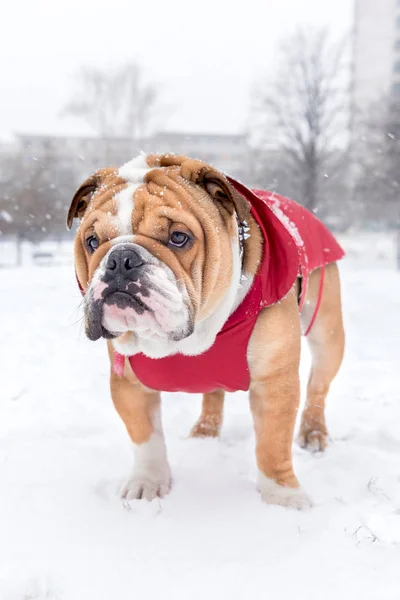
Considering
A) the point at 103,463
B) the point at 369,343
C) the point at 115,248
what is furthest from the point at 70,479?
the point at 369,343

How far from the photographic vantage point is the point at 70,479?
2768mm

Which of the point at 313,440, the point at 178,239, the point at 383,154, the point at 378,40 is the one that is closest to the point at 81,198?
the point at 178,239

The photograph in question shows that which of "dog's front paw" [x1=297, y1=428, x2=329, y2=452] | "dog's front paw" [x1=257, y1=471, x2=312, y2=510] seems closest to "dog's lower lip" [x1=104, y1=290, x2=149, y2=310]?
"dog's front paw" [x1=257, y1=471, x2=312, y2=510]

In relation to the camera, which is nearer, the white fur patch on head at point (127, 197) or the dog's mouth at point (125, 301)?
the dog's mouth at point (125, 301)

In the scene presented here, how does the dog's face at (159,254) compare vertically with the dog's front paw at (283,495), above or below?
above

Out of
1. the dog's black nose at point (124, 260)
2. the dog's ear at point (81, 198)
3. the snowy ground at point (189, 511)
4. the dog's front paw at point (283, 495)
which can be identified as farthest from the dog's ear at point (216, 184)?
the snowy ground at point (189, 511)

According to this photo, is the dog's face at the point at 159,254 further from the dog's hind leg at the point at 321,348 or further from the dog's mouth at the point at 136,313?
the dog's hind leg at the point at 321,348

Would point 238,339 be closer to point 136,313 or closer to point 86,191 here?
point 136,313

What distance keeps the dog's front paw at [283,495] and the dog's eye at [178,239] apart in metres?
1.21

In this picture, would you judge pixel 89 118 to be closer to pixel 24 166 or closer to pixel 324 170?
pixel 24 166

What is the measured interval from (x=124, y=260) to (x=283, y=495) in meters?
1.36

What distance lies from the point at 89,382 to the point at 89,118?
23.6 metres

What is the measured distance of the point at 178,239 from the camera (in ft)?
6.94

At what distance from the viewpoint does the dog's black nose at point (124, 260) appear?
1.95 meters
